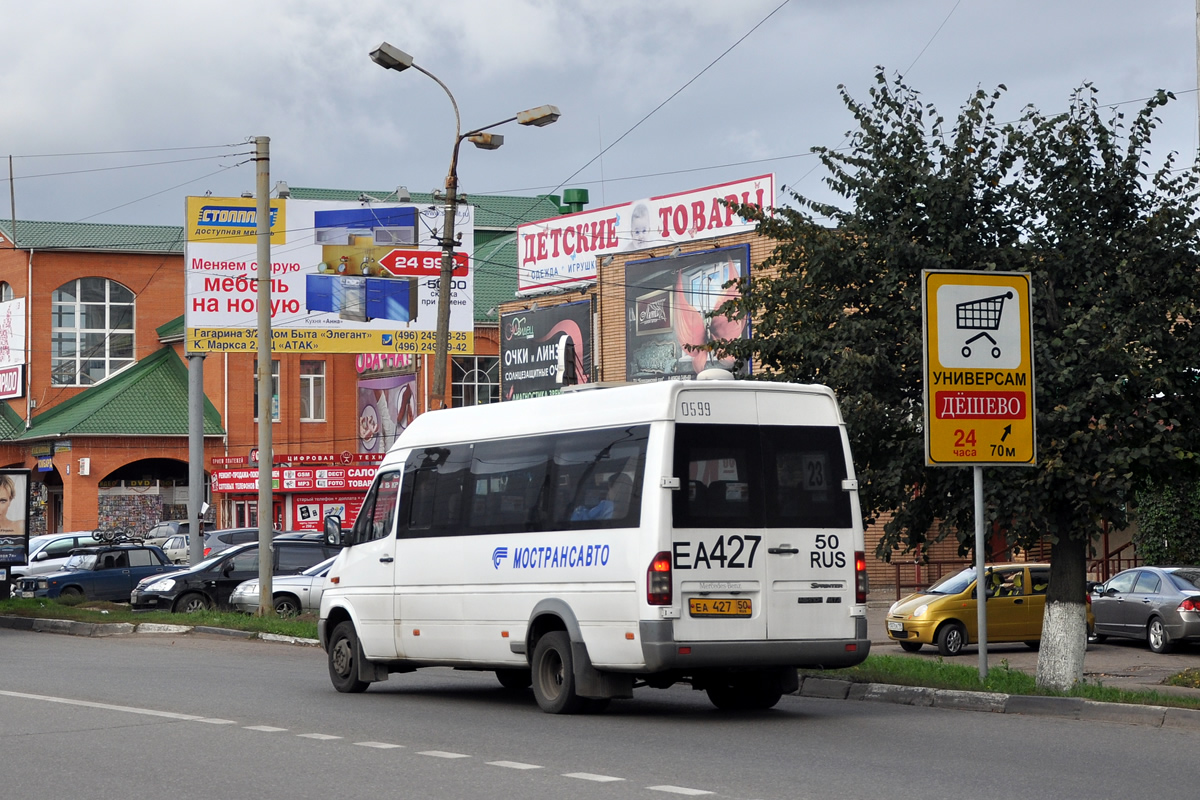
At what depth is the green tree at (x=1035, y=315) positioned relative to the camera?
605 inches

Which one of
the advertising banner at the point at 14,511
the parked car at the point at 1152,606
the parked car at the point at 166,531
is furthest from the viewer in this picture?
the parked car at the point at 166,531

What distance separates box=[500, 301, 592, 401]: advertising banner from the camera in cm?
4375

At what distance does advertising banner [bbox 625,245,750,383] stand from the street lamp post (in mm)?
14632

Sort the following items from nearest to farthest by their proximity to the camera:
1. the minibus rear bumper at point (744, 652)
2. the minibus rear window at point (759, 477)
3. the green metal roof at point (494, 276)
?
the minibus rear bumper at point (744, 652) → the minibus rear window at point (759, 477) → the green metal roof at point (494, 276)

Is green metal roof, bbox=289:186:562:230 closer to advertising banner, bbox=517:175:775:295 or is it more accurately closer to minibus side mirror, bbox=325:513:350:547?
advertising banner, bbox=517:175:775:295

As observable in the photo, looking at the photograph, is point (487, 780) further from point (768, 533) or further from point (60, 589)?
point (60, 589)

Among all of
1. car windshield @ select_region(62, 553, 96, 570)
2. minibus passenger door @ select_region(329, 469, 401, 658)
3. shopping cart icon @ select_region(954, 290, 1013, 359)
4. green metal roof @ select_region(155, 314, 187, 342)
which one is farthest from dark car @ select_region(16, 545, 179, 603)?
green metal roof @ select_region(155, 314, 187, 342)

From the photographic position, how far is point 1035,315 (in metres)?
16.0

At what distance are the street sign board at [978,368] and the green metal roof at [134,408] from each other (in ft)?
173

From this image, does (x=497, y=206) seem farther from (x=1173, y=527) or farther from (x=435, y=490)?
(x=435, y=490)

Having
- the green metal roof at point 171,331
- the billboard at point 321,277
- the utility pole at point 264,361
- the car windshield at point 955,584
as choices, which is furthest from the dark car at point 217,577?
the green metal roof at point 171,331

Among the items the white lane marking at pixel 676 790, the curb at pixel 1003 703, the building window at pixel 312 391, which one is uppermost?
the building window at pixel 312 391

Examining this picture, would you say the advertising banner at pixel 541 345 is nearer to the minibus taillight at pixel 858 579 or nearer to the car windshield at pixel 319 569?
the car windshield at pixel 319 569

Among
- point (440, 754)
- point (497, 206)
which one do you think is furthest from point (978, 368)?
point (497, 206)
